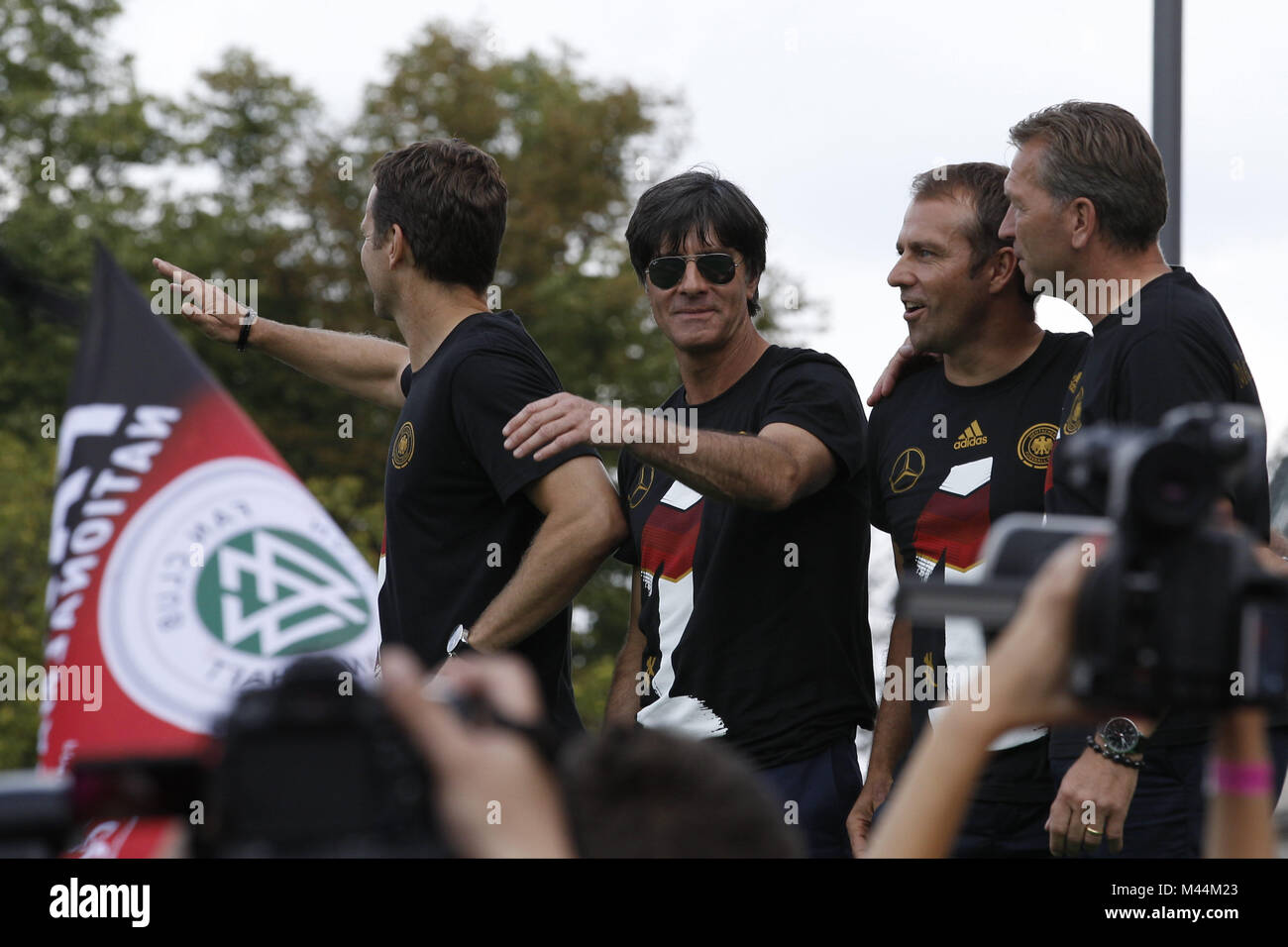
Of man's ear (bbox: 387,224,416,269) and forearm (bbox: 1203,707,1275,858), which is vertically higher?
man's ear (bbox: 387,224,416,269)

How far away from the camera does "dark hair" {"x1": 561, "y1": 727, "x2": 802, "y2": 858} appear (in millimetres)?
1519

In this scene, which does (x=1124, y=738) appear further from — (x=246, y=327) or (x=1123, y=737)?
(x=246, y=327)

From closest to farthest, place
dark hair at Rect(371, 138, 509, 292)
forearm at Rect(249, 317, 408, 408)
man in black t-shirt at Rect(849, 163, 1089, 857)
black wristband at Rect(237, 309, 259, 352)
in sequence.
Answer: man in black t-shirt at Rect(849, 163, 1089, 857)
dark hair at Rect(371, 138, 509, 292)
black wristband at Rect(237, 309, 259, 352)
forearm at Rect(249, 317, 408, 408)

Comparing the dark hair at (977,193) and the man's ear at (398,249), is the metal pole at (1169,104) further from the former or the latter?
the man's ear at (398,249)

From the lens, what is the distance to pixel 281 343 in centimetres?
496

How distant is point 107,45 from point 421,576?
2136 cm

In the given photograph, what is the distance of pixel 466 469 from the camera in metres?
3.90

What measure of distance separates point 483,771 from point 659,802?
0.24 m

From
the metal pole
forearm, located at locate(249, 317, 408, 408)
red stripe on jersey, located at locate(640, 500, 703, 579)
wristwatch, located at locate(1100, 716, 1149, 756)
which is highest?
the metal pole

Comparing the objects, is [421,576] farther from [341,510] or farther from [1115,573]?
[341,510]

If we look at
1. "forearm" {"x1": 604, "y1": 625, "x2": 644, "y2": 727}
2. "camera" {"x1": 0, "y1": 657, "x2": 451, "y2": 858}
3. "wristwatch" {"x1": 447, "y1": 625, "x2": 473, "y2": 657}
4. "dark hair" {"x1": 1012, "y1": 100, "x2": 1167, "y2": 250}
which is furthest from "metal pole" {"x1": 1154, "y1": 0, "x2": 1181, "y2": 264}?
"camera" {"x1": 0, "y1": 657, "x2": 451, "y2": 858}

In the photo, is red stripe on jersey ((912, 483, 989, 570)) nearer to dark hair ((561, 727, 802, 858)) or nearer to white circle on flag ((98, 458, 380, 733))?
white circle on flag ((98, 458, 380, 733))

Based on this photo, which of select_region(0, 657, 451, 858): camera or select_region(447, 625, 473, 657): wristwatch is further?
select_region(447, 625, 473, 657): wristwatch

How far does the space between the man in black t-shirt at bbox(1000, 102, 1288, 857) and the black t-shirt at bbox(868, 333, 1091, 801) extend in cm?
16
